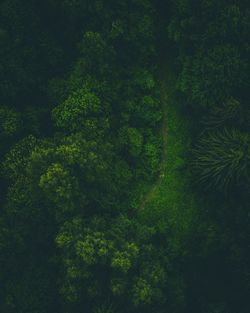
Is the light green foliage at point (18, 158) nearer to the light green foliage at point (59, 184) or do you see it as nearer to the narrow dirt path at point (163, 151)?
the light green foliage at point (59, 184)

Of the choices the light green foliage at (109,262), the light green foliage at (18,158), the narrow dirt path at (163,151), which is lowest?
the light green foliage at (109,262)

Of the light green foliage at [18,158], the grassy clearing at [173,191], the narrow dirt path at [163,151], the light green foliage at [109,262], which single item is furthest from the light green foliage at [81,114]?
the light green foliage at [109,262]

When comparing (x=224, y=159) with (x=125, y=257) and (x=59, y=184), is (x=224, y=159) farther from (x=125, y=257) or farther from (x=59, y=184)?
(x=59, y=184)

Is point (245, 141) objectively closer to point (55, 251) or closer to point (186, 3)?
point (186, 3)

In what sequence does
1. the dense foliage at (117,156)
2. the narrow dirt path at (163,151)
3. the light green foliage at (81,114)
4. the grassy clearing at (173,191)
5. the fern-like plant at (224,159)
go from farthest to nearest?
the narrow dirt path at (163,151) → the grassy clearing at (173,191) → the light green foliage at (81,114) → the fern-like plant at (224,159) → the dense foliage at (117,156)

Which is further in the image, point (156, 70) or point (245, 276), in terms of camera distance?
point (156, 70)

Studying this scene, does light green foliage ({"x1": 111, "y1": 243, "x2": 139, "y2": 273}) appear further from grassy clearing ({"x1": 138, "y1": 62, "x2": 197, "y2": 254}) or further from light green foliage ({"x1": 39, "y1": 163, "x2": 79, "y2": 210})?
grassy clearing ({"x1": 138, "y1": 62, "x2": 197, "y2": 254})

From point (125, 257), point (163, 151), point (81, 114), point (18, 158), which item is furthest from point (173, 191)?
point (18, 158)

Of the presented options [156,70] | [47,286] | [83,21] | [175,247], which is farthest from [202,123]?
[47,286]

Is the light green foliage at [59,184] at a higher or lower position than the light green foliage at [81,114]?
lower
